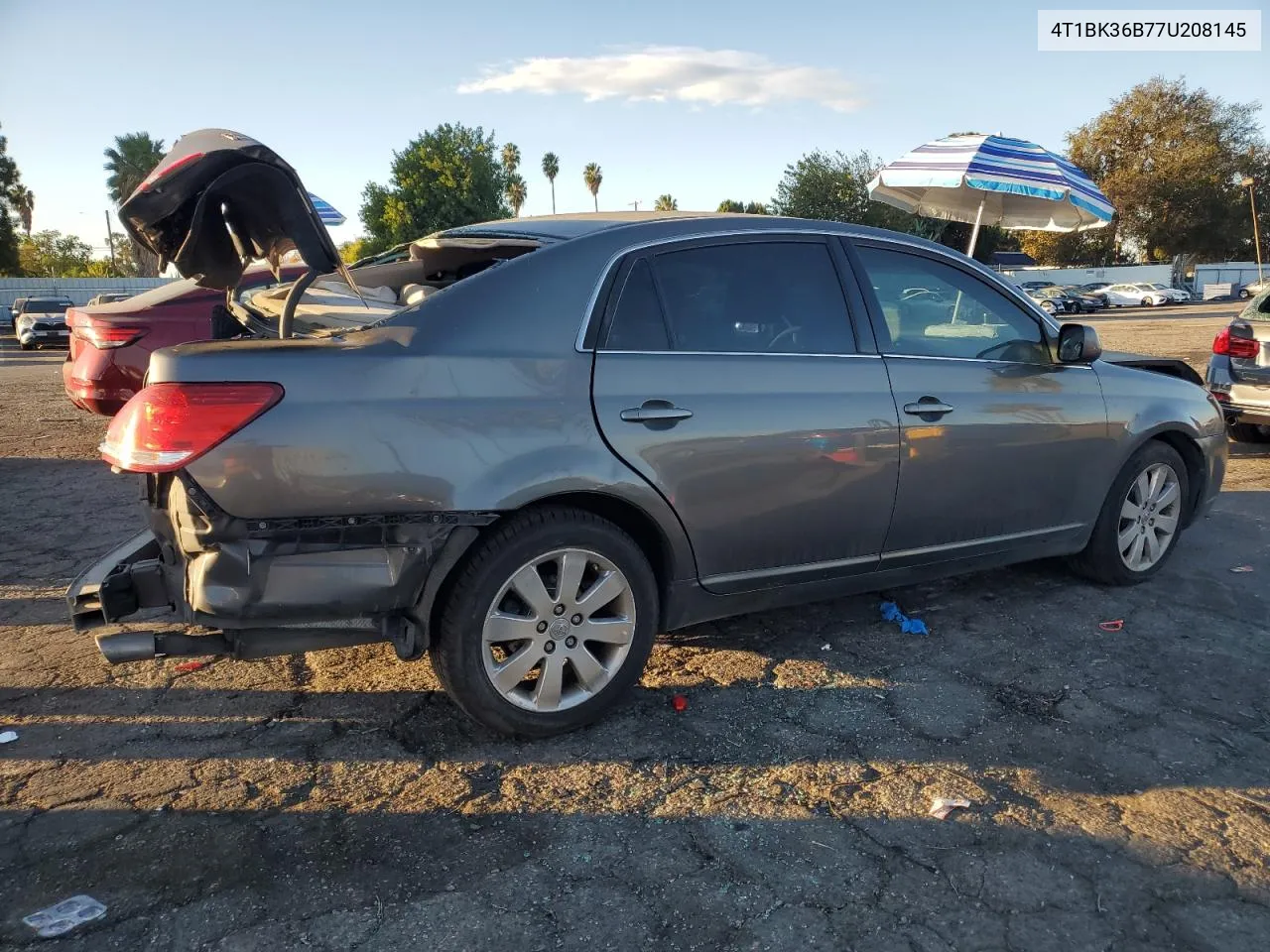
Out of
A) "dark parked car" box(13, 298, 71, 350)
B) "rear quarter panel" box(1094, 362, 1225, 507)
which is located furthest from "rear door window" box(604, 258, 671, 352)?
"dark parked car" box(13, 298, 71, 350)

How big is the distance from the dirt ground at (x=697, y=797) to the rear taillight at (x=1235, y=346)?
4324 mm

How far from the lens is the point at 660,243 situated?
131 inches

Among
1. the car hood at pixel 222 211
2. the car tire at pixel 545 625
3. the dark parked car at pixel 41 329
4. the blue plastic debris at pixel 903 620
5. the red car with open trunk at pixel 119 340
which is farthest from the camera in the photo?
the dark parked car at pixel 41 329

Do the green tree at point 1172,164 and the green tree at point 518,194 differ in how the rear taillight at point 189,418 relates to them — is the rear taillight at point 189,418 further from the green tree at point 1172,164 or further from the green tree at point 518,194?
the green tree at point 518,194

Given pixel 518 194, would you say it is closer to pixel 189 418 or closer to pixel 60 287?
pixel 60 287

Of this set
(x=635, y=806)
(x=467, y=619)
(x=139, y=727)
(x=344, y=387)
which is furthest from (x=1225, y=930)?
(x=139, y=727)

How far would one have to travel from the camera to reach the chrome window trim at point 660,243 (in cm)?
309

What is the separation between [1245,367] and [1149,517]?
4010 millimetres

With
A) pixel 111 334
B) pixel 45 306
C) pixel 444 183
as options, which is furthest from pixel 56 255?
pixel 111 334

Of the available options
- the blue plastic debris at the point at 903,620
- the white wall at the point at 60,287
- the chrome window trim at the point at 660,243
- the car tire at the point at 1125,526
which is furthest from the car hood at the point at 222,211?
the white wall at the point at 60,287

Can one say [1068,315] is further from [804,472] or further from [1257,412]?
[804,472]

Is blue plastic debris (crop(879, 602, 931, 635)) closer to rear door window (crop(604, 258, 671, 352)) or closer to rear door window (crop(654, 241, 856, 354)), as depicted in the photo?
rear door window (crop(654, 241, 856, 354))

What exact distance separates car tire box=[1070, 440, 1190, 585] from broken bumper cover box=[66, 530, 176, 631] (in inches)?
161

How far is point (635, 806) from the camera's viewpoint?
275cm
